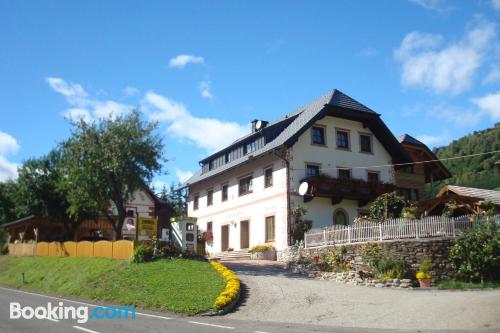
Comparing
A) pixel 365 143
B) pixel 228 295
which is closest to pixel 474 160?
pixel 365 143

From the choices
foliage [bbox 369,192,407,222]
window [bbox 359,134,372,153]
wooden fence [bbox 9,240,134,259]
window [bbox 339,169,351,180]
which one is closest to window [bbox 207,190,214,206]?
wooden fence [bbox 9,240,134,259]

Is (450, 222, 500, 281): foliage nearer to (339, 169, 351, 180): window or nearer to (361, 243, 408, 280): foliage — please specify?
(361, 243, 408, 280): foliage

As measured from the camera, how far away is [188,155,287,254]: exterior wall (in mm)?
30266

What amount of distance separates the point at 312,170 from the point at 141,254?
484 inches

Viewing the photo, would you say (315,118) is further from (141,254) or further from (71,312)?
(71,312)

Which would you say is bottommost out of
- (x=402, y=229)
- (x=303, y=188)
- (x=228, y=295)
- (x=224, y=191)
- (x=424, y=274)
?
(x=228, y=295)

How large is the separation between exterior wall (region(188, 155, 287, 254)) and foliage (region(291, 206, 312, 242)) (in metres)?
0.54

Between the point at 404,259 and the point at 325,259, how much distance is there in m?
4.26

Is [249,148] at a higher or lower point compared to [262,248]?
higher

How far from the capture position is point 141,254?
23812 millimetres

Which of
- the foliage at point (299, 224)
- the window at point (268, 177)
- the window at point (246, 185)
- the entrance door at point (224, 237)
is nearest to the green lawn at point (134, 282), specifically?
the foliage at point (299, 224)

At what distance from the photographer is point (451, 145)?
3563 inches

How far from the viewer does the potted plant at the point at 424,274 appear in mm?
19250

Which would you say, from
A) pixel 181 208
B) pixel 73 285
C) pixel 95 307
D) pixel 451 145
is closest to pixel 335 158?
pixel 73 285
